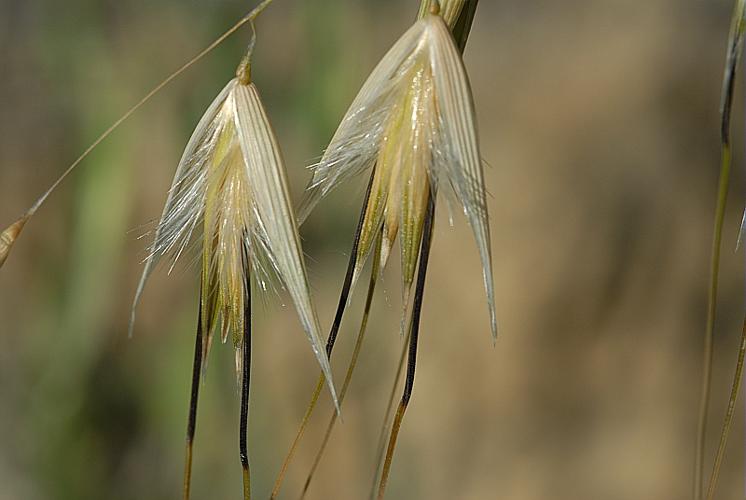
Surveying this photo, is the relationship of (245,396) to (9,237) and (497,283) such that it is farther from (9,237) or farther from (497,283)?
(497,283)

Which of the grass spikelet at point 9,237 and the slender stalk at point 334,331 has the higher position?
the grass spikelet at point 9,237

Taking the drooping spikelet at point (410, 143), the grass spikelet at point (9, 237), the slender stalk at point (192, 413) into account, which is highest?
the drooping spikelet at point (410, 143)

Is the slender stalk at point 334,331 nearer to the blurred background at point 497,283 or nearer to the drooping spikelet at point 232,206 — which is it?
the drooping spikelet at point 232,206

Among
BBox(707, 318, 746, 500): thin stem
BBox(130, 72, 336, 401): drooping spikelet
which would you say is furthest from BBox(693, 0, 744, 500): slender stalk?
BBox(130, 72, 336, 401): drooping spikelet

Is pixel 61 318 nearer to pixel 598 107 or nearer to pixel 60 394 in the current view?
pixel 60 394

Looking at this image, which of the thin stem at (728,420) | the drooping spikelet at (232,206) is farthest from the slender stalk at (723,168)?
the drooping spikelet at (232,206)

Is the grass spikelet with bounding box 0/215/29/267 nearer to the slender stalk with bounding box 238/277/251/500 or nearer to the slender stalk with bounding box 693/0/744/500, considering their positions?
the slender stalk with bounding box 238/277/251/500

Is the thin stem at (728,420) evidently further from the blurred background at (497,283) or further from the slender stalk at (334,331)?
the blurred background at (497,283)

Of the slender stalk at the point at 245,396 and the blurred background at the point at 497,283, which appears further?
the blurred background at the point at 497,283
